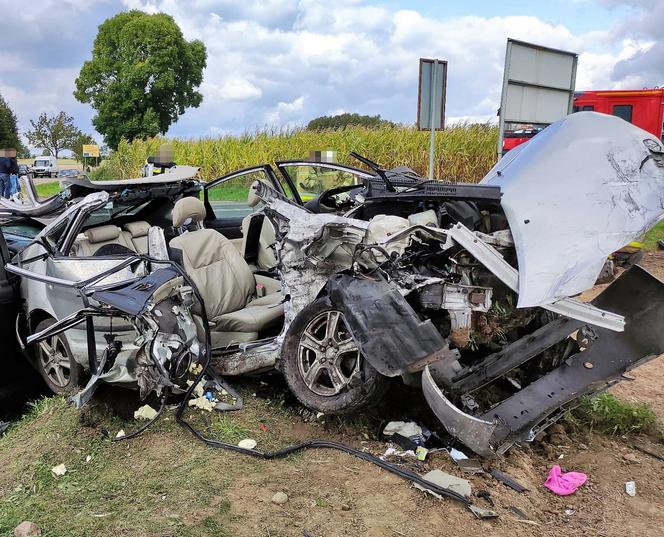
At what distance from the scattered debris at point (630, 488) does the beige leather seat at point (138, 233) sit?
418 centimetres

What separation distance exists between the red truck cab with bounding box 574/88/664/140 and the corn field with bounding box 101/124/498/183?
98.5 inches

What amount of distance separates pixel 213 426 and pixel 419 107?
212 inches

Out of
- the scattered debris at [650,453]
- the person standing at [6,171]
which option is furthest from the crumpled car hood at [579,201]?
the person standing at [6,171]

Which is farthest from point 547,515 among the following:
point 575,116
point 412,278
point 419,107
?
point 419,107

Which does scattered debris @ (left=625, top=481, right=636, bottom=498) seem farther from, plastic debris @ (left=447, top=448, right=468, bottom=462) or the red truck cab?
the red truck cab

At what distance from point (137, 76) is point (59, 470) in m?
38.5

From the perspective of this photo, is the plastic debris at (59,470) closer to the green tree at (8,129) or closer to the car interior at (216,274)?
the car interior at (216,274)

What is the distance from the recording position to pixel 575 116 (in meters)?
3.96

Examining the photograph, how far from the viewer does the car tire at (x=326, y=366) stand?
3.70 metres

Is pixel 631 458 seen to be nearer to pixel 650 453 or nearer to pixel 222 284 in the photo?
pixel 650 453

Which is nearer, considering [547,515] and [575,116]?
[547,515]

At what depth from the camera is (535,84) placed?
8086 mm

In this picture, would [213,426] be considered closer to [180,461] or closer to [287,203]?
[180,461]

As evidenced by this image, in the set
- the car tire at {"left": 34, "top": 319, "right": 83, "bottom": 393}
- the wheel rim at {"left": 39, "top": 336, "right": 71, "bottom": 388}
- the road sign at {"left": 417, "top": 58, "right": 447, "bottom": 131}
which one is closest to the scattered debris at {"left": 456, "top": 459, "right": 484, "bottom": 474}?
the car tire at {"left": 34, "top": 319, "right": 83, "bottom": 393}
